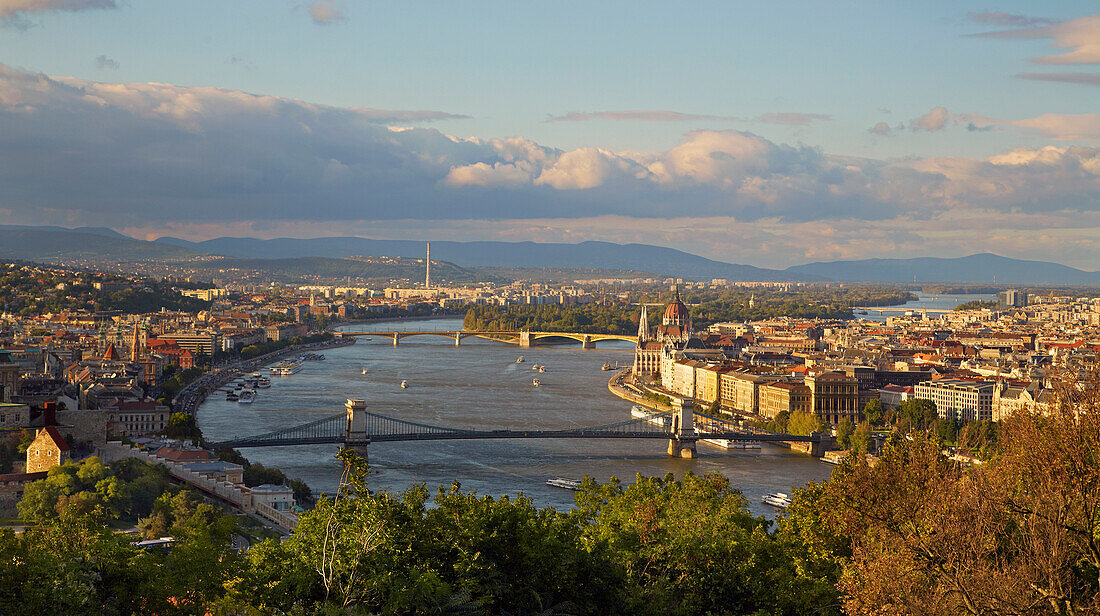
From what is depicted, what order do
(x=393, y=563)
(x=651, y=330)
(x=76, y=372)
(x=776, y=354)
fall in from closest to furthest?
1. (x=393, y=563)
2. (x=76, y=372)
3. (x=776, y=354)
4. (x=651, y=330)

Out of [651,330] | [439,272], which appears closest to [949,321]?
[651,330]

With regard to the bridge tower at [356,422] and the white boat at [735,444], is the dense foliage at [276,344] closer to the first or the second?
the bridge tower at [356,422]

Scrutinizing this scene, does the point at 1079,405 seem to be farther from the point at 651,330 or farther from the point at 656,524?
the point at 651,330

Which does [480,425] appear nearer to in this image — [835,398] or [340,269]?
[835,398]

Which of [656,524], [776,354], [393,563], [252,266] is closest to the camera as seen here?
[393,563]

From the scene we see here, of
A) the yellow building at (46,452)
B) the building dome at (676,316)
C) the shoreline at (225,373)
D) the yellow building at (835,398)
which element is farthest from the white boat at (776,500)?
the building dome at (676,316)

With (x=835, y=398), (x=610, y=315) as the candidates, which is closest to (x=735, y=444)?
(x=835, y=398)

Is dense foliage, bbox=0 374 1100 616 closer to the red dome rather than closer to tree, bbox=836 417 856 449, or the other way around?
tree, bbox=836 417 856 449
